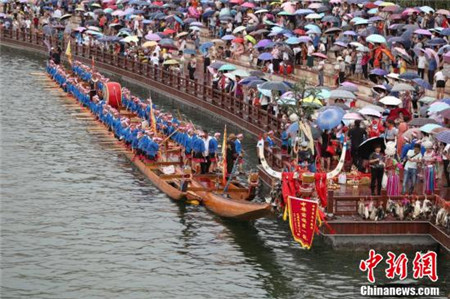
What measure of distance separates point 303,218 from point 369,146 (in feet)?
15.1

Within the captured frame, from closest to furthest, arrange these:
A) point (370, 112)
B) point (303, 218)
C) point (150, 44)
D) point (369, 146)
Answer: point (303, 218), point (369, 146), point (370, 112), point (150, 44)

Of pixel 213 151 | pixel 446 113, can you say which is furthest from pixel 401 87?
pixel 213 151

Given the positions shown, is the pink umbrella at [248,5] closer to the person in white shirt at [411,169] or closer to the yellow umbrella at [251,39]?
the yellow umbrella at [251,39]

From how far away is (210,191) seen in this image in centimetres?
4072

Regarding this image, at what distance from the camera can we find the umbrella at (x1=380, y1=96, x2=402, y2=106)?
42.9 meters

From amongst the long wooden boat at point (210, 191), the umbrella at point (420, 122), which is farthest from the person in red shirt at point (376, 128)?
the long wooden boat at point (210, 191)

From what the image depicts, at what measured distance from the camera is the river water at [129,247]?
1298 inches

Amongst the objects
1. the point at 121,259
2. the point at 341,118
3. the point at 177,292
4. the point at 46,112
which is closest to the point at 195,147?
the point at 341,118

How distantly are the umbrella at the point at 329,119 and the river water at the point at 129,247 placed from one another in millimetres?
4071

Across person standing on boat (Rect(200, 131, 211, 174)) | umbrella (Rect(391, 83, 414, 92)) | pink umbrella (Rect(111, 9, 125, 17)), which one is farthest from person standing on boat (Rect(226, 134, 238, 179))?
pink umbrella (Rect(111, 9, 125, 17))

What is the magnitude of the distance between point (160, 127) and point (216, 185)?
7.95 meters

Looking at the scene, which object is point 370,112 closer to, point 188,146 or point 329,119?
point 329,119

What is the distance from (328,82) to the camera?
54344 mm

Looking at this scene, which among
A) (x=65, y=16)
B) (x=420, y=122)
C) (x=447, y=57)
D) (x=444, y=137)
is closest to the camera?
(x=444, y=137)
